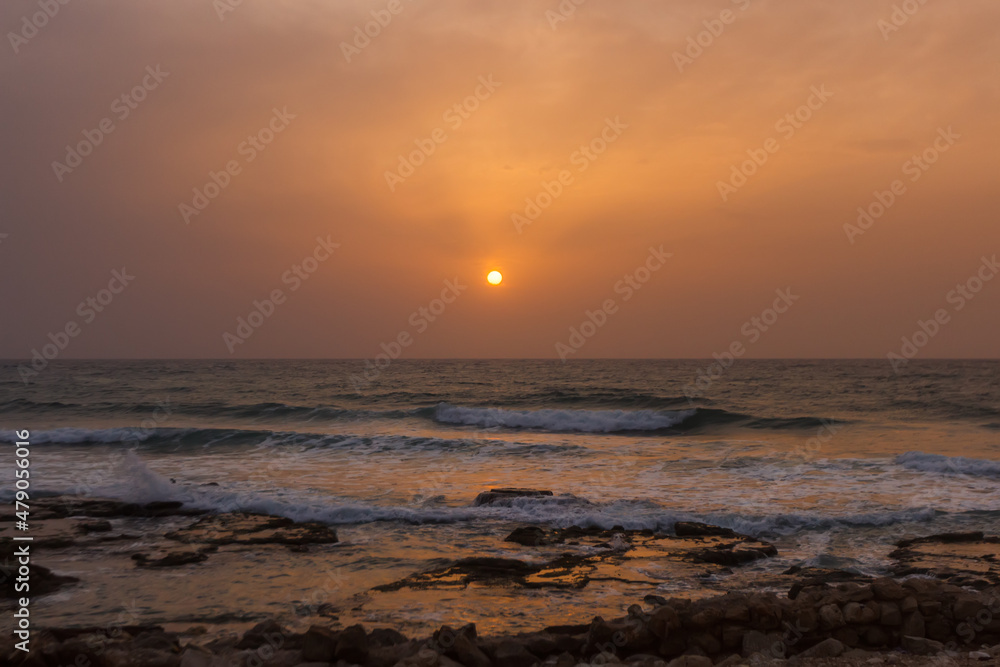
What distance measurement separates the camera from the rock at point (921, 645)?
21.1 ft

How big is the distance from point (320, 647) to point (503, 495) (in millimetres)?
8287

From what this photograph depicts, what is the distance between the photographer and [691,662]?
19.4 ft

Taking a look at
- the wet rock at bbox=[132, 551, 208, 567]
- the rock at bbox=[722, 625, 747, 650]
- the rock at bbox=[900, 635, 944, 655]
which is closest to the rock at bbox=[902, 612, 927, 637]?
the rock at bbox=[900, 635, 944, 655]

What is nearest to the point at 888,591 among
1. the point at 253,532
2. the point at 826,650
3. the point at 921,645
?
the point at 921,645

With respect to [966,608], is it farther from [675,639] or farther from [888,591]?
[675,639]

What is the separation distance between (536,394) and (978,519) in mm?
34434

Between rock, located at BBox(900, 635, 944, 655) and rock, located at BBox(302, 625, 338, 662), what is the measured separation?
553 centimetres

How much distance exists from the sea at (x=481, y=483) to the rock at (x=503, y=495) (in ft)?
1.09

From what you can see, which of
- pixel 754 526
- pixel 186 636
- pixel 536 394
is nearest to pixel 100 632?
pixel 186 636

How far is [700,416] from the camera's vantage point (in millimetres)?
33688

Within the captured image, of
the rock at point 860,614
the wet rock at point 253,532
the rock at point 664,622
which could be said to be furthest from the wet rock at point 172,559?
the rock at point 860,614

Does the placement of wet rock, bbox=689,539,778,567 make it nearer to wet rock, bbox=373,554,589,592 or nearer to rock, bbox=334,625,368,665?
wet rock, bbox=373,554,589,592

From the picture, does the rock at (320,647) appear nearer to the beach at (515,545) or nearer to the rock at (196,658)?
the beach at (515,545)

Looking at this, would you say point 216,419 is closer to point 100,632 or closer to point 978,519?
point 100,632
